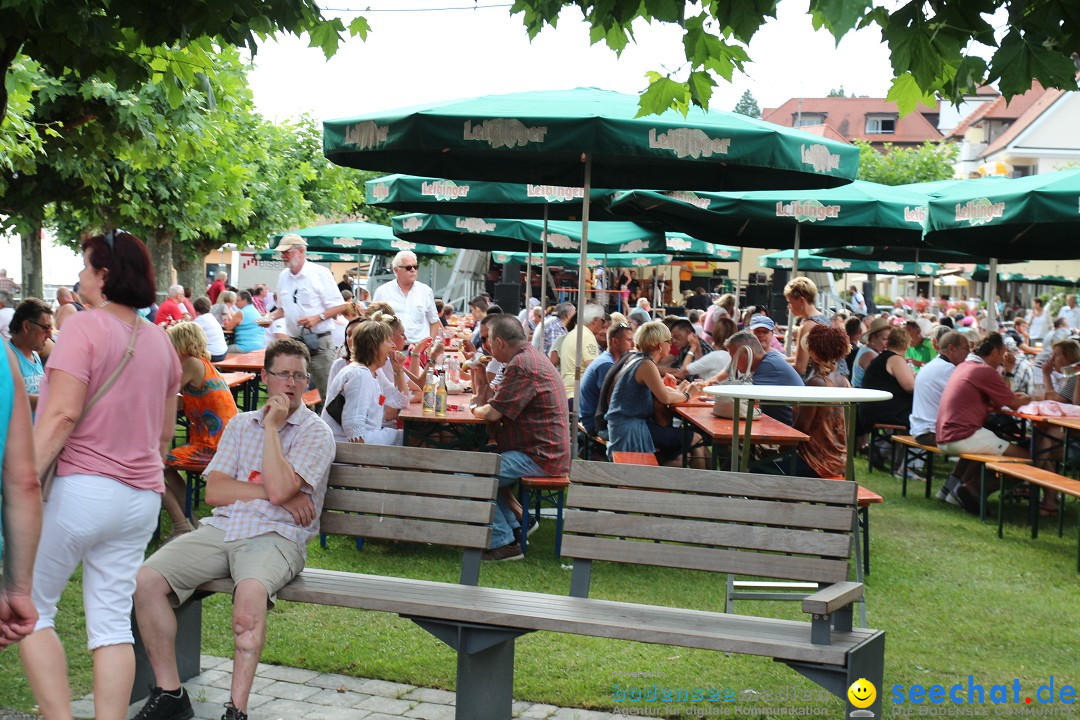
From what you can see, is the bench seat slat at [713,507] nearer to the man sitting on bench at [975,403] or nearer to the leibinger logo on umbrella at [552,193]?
the leibinger logo on umbrella at [552,193]

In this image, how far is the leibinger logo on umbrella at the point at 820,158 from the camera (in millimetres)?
7371

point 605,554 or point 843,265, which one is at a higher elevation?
point 843,265

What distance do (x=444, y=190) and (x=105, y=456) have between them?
20.5ft

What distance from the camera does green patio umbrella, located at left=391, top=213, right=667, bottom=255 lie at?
15.2 m

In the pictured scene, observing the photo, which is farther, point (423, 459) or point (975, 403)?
point (975, 403)

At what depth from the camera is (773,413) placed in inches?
392

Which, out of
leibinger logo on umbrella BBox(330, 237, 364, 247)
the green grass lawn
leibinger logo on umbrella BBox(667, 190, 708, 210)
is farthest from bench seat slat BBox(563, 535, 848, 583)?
leibinger logo on umbrella BBox(330, 237, 364, 247)

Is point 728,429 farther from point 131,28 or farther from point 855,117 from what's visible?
point 855,117

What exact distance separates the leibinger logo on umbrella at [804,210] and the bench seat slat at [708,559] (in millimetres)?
6709

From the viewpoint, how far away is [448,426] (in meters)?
9.02

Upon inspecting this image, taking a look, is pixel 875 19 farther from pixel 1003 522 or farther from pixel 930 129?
pixel 930 129

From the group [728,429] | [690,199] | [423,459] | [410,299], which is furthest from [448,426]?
[690,199]

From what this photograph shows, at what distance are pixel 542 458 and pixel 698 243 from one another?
1262 cm

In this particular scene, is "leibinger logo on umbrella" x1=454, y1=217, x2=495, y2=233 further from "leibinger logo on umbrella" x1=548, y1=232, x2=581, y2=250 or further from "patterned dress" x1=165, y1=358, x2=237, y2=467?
"patterned dress" x1=165, y1=358, x2=237, y2=467
